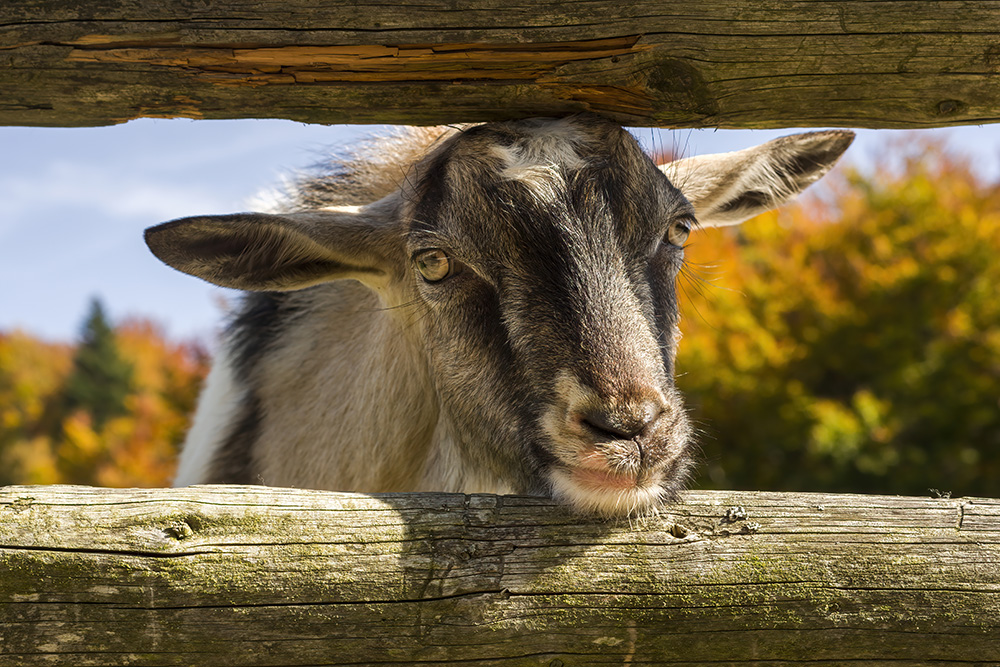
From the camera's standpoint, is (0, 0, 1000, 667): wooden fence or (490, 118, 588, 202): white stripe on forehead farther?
(490, 118, 588, 202): white stripe on forehead

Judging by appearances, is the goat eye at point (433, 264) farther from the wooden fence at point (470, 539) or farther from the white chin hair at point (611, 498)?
the white chin hair at point (611, 498)

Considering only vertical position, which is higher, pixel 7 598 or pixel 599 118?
pixel 599 118

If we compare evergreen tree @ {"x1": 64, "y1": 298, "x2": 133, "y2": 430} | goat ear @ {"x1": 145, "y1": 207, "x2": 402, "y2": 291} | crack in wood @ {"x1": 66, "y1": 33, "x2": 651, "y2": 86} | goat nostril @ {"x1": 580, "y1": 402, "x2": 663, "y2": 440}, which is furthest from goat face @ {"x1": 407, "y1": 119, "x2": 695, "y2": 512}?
evergreen tree @ {"x1": 64, "y1": 298, "x2": 133, "y2": 430}

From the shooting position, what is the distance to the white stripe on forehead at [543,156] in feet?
10.1

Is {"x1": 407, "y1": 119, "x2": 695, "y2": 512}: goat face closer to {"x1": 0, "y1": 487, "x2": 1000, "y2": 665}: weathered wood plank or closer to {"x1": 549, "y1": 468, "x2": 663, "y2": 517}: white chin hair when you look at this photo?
{"x1": 549, "y1": 468, "x2": 663, "y2": 517}: white chin hair

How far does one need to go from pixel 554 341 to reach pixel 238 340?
8.72 feet

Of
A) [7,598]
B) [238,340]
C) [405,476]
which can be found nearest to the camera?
[7,598]

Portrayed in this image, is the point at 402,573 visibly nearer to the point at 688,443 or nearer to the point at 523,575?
the point at 523,575

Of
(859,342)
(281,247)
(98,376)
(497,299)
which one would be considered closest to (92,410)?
(98,376)

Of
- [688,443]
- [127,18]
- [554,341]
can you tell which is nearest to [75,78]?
[127,18]

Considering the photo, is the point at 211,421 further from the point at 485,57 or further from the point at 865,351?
the point at 865,351

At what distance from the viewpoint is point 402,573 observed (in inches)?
86.4

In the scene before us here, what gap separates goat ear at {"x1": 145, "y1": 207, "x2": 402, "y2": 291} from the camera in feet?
10.5

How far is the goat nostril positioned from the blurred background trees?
8.68 metres
